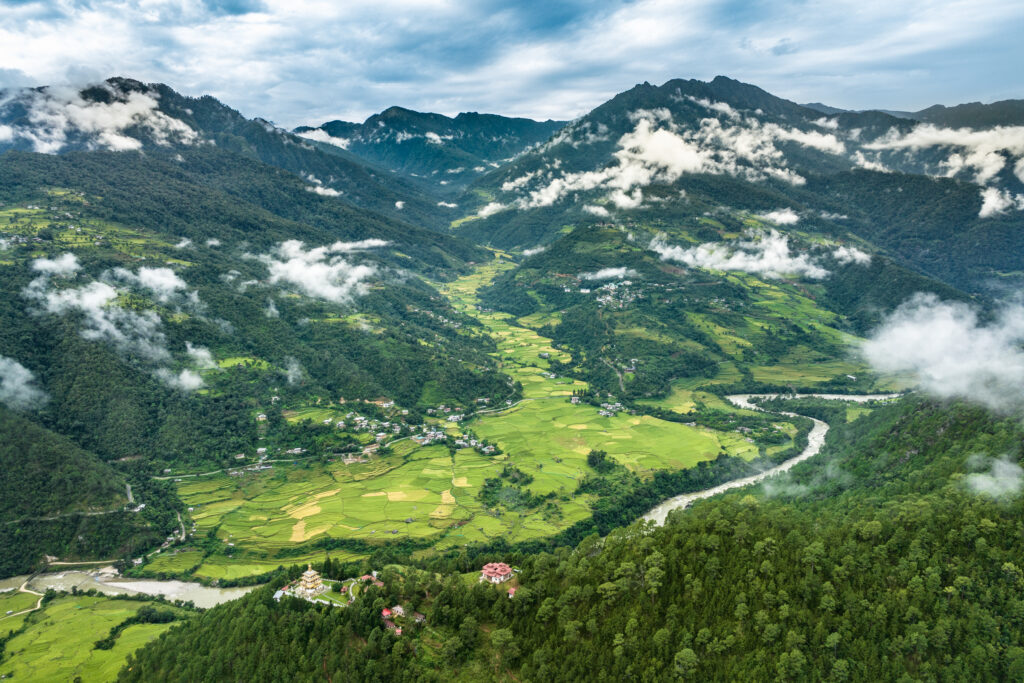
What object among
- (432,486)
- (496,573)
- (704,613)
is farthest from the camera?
(432,486)

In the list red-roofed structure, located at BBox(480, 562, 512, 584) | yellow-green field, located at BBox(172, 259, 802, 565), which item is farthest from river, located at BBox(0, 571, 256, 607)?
red-roofed structure, located at BBox(480, 562, 512, 584)

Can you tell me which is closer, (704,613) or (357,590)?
(704,613)

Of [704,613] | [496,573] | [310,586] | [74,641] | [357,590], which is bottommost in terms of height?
[74,641]

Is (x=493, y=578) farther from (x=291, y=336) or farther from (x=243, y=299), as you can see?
(x=243, y=299)

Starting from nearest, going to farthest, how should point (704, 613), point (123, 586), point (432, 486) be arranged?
point (704, 613) → point (123, 586) → point (432, 486)

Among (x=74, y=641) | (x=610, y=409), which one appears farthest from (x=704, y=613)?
(x=610, y=409)

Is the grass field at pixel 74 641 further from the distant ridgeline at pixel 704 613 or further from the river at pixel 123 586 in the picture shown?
the distant ridgeline at pixel 704 613

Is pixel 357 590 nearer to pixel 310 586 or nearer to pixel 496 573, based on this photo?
pixel 310 586

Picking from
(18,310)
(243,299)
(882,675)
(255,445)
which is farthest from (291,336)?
(882,675)
